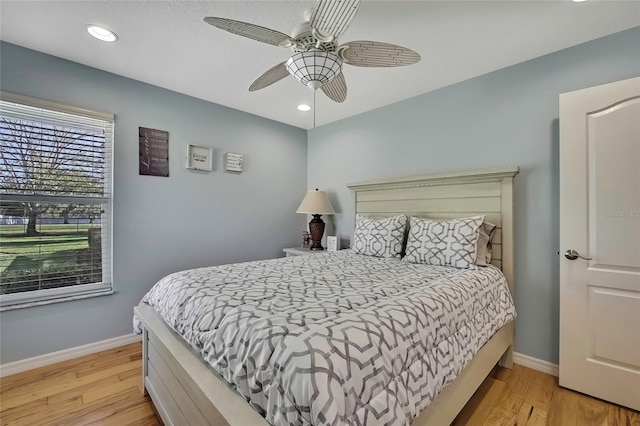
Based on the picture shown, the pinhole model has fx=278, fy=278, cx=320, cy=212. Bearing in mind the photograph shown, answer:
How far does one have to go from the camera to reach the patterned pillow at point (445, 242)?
207 cm

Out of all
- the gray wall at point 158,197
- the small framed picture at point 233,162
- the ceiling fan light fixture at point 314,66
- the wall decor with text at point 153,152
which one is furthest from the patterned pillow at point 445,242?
the wall decor with text at point 153,152

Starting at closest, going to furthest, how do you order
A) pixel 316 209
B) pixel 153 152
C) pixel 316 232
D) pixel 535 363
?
pixel 535 363
pixel 153 152
pixel 316 209
pixel 316 232

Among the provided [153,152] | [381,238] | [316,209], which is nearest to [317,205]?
[316,209]

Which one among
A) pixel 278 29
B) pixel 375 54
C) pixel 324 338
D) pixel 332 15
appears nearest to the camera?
pixel 324 338

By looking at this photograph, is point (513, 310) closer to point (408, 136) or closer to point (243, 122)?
point (408, 136)

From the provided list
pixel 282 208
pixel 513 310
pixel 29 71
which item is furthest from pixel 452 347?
pixel 29 71

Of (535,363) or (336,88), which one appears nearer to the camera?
(336,88)

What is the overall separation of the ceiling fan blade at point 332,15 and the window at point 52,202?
2.14m

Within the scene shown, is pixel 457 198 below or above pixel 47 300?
above

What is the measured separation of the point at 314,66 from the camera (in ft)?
4.83

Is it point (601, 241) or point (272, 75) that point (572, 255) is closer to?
point (601, 241)

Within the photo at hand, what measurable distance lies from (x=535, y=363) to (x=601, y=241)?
104 centimetres

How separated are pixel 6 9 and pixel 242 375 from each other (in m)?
2.53

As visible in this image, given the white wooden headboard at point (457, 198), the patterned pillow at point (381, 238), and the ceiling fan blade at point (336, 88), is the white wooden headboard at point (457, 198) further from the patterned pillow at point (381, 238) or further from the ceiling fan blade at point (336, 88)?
the ceiling fan blade at point (336, 88)
